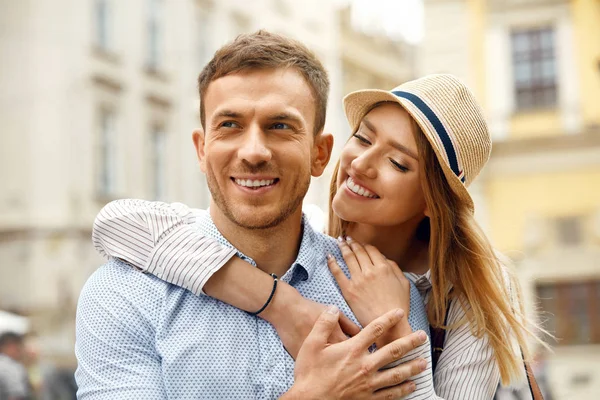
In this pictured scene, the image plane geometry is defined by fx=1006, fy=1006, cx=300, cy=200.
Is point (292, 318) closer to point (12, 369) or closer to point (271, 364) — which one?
point (271, 364)

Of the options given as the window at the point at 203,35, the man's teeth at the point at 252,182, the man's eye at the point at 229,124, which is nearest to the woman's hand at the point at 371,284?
the man's teeth at the point at 252,182

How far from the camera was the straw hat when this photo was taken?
99.2 inches

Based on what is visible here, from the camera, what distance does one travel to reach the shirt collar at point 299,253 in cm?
234

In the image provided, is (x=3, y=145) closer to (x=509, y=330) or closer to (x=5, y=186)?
(x=5, y=186)

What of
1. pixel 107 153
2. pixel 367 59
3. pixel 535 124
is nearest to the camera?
pixel 107 153

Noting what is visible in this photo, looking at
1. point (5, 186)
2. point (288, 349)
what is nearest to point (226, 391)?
point (288, 349)

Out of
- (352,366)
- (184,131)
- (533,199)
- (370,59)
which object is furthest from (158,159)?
(352,366)

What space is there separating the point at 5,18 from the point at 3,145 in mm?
1884

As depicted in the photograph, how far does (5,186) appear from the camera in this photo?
48.1ft

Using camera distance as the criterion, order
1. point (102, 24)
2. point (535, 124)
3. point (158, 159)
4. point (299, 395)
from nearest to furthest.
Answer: point (299, 395), point (102, 24), point (158, 159), point (535, 124)

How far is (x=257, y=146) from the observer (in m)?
2.20

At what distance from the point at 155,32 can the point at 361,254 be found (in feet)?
47.8

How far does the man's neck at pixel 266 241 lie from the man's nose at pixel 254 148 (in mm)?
189

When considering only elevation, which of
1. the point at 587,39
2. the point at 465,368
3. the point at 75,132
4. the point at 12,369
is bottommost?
the point at 12,369
